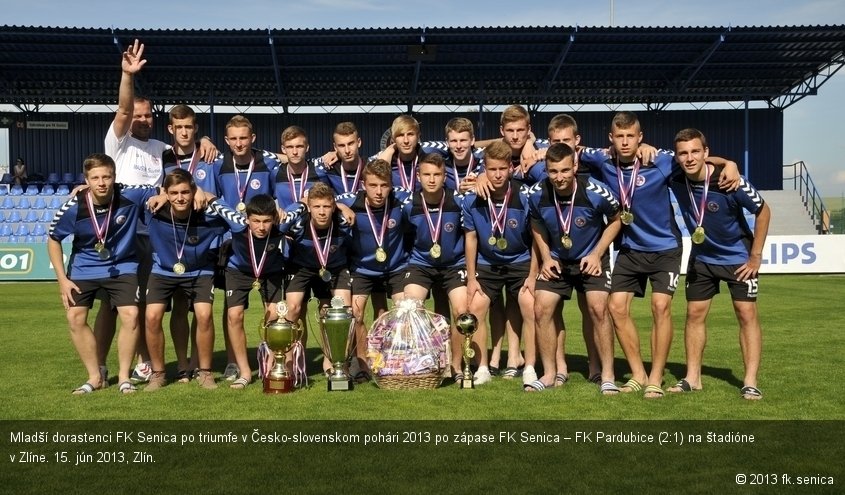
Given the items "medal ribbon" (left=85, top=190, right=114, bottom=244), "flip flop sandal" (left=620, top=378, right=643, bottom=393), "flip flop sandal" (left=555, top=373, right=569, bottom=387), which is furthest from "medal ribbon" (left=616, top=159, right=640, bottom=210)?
"medal ribbon" (left=85, top=190, right=114, bottom=244)

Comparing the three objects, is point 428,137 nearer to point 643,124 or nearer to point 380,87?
point 380,87

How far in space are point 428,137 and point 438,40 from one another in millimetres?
7228

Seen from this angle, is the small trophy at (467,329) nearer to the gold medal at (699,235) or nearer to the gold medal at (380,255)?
the gold medal at (380,255)

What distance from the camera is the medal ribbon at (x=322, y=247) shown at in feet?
21.8

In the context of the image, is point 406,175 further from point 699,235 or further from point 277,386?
point 699,235

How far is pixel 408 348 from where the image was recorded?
6.34 meters

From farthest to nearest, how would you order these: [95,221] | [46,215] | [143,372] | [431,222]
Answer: [46,215]
[143,372]
[431,222]
[95,221]

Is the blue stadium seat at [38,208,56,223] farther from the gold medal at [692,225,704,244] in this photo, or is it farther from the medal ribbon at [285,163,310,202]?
the gold medal at [692,225,704,244]


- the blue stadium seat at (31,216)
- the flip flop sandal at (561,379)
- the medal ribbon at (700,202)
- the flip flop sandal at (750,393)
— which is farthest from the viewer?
the blue stadium seat at (31,216)

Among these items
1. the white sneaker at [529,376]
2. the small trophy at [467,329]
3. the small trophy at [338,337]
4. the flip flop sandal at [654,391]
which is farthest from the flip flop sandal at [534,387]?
the small trophy at [338,337]

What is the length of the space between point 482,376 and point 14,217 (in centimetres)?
2401

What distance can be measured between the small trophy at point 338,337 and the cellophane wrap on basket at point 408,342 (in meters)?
0.22

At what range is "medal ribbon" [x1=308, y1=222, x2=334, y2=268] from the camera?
6646mm

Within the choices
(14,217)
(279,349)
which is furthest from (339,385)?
(14,217)
